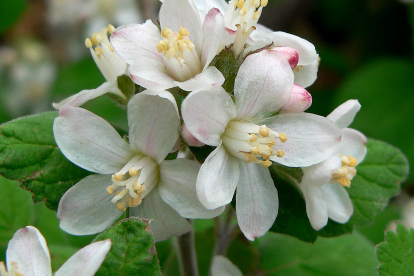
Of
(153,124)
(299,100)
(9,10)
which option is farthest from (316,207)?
(9,10)

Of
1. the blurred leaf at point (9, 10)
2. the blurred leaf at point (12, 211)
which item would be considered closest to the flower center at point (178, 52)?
the blurred leaf at point (12, 211)

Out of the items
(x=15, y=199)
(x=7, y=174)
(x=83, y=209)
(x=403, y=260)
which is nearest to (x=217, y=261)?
(x=83, y=209)

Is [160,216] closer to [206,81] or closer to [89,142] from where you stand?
[89,142]

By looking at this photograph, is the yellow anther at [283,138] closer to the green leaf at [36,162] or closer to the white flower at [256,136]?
the white flower at [256,136]

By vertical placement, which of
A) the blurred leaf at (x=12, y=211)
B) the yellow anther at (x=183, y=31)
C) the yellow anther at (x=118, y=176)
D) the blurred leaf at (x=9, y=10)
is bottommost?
the blurred leaf at (x=12, y=211)

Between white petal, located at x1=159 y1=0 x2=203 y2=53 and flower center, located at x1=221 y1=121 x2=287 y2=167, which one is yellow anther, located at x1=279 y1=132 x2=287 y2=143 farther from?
white petal, located at x1=159 y1=0 x2=203 y2=53
